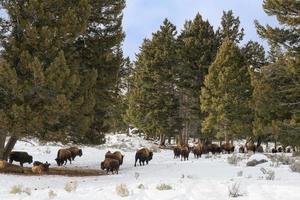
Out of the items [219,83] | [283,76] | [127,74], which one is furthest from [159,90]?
[283,76]

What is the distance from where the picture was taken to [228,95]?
1569 inches

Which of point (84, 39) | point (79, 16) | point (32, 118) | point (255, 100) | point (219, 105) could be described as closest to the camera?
point (32, 118)

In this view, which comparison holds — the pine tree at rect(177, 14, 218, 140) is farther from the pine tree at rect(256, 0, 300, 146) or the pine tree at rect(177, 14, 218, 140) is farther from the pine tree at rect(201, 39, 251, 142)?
the pine tree at rect(256, 0, 300, 146)

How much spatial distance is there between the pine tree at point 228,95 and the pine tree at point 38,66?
21.8m

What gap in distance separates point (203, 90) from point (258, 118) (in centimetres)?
1067

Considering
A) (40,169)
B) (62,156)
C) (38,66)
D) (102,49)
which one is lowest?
(40,169)

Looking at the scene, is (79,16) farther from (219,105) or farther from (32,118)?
(219,105)

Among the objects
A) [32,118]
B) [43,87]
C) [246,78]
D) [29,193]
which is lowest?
[29,193]

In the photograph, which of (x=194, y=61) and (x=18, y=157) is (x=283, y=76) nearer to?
(x=18, y=157)

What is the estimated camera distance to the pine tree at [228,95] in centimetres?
3934

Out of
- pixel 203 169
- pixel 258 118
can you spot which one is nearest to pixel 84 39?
pixel 203 169

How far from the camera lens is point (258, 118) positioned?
3203cm

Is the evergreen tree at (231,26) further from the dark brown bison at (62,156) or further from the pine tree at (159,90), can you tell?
the dark brown bison at (62,156)

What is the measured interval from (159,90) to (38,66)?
1239 inches
